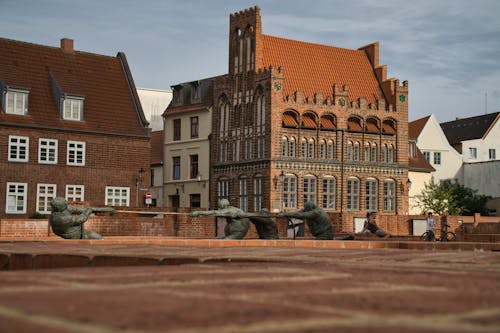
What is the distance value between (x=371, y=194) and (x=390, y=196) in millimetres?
1718

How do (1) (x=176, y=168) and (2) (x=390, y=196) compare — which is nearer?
(2) (x=390, y=196)

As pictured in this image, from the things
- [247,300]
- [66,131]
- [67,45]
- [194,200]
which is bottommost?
[247,300]

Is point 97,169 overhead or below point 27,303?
overhead

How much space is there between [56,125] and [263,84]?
15.6 m

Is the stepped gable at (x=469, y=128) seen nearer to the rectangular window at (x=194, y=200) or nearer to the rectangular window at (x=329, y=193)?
the rectangular window at (x=329, y=193)

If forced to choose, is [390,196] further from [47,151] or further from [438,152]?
[47,151]

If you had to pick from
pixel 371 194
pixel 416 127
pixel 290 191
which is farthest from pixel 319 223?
pixel 416 127

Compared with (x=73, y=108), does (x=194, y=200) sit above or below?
below

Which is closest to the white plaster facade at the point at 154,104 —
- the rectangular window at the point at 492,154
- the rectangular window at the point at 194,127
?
the rectangular window at the point at 194,127

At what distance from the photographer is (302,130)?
56.6m

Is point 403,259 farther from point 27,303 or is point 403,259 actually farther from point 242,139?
point 242,139

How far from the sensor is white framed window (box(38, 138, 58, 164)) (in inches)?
1767

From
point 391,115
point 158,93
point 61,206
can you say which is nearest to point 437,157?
point 391,115

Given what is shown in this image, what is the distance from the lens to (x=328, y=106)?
189 ft
